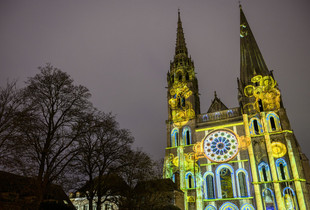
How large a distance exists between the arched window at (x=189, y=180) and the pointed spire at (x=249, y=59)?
16.8m

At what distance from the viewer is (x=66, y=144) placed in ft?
48.6

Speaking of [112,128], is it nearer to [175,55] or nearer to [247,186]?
[247,186]

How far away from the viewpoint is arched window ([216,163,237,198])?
103 feet

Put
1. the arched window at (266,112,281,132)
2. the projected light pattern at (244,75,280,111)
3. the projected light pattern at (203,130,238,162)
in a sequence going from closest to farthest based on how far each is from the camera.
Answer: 1. the arched window at (266,112,281,132)
2. the projected light pattern at (203,130,238,162)
3. the projected light pattern at (244,75,280,111)

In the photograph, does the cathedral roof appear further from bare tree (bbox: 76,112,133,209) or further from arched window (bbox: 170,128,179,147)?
bare tree (bbox: 76,112,133,209)

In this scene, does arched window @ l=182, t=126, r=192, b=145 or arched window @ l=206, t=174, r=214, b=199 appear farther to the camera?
arched window @ l=182, t=126, r=192, b=145

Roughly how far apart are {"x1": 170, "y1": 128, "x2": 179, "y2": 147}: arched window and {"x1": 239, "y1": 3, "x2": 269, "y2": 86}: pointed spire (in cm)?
1327

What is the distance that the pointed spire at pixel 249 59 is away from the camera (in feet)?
128

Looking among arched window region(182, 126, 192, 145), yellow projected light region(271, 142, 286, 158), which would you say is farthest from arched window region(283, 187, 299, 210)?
arched window region(182, 126, 192, 145)

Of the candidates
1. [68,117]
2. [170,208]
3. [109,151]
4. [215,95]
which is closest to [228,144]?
[215,95]

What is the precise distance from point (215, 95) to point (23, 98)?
32.5 meters

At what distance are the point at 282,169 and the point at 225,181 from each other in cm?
713

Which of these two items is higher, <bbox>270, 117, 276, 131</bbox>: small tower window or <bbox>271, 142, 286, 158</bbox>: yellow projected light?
<bbox>270, 117, 276, 131</bbox>: small tower window

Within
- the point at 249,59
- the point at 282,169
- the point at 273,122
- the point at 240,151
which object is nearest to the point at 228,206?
the point at 240,151
